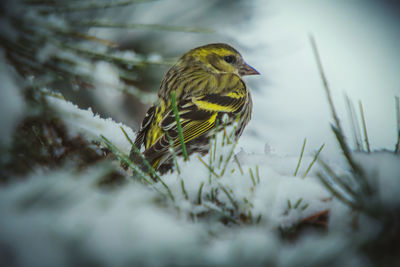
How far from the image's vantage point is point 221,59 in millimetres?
2170

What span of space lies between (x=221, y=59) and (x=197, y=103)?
1.90 ft

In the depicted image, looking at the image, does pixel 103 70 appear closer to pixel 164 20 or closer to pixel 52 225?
pixel 52 225

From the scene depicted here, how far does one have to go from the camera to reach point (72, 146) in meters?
0.71

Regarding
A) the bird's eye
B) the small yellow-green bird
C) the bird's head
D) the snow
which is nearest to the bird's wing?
the small yellow-green bird

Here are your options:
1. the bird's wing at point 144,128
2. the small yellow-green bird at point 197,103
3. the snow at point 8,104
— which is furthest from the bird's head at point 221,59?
the snow at point 8,104

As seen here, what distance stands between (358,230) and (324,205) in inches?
5.0

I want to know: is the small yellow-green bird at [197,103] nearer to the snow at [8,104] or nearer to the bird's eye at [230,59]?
the bird's eye at [230,59]

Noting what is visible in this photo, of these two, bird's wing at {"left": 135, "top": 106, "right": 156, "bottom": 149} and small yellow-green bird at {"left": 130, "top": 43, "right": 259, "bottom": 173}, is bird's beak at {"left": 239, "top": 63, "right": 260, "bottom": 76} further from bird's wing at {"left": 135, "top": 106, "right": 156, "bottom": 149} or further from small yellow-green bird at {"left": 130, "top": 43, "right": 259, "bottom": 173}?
bird's wing at {"left": 135, "top": 106, "right": 156, "bottom": 149}

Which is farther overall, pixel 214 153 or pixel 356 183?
pixel 214 153

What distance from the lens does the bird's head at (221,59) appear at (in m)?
2.10

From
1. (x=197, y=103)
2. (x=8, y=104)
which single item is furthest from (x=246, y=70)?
(x=8, y=104)

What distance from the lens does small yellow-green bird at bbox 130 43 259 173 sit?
4.93 ft

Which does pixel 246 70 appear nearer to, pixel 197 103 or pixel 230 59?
pixel 230 59

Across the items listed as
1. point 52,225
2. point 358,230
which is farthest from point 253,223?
point 52,225
